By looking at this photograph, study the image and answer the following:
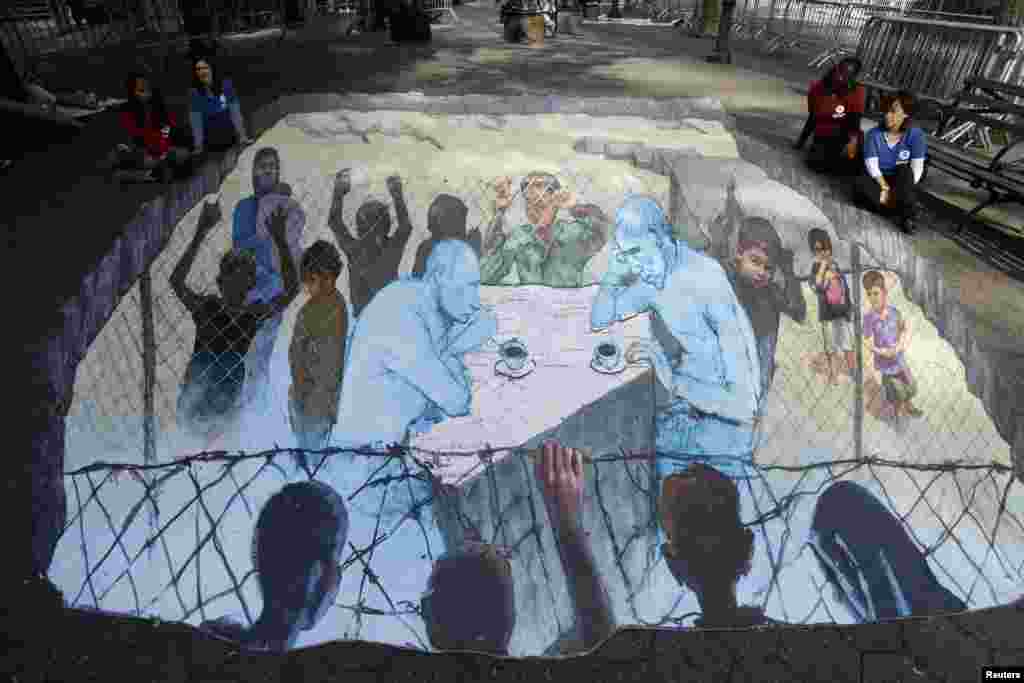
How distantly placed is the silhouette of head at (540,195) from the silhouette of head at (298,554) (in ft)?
5.63

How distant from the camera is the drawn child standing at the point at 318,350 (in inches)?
107

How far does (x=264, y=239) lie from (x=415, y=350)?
1075 mm

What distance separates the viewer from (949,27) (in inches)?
268

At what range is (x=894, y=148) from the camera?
419cm

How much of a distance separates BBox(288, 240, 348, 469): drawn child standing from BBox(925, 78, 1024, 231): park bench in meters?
5.00

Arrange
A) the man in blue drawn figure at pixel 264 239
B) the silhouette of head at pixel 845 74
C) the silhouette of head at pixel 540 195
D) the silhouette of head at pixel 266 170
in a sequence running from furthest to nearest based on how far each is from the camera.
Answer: the silhouette of head at pixel 845 74 → the silhouette of head at pixel 266 170 → the silhouette of head at pixel 540 195 → the man in blue drawn figure at pixel 264 239

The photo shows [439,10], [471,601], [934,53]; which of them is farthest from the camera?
[439,10]

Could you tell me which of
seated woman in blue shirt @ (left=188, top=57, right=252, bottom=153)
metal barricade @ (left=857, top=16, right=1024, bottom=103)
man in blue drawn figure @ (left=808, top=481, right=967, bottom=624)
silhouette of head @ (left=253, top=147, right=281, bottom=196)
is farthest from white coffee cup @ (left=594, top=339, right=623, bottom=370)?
metal barricade @ (left=857, top=16, right=1024, bottom=103)

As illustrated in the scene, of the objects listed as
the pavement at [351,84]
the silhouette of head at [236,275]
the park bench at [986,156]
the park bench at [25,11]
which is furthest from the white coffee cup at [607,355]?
the park bench at [25,11]

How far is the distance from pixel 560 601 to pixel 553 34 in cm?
1291

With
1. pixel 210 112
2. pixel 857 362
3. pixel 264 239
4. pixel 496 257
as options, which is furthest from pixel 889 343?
pixel 210 112

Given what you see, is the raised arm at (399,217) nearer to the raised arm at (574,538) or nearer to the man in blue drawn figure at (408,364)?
the man in blue drawn figure at (408,364)

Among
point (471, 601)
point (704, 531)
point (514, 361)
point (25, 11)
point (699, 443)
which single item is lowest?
point (471, 601)

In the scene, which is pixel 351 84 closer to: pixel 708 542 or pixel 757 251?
pixel 757 251
